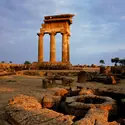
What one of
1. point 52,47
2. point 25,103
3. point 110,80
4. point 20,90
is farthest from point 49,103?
point 52,47

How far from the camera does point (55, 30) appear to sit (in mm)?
37031

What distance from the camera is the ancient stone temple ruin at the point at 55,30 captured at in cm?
3647

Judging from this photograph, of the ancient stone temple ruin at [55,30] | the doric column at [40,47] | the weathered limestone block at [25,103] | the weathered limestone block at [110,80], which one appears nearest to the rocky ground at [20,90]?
the weathered limestone block at [25,103]

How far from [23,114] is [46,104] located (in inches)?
82.5

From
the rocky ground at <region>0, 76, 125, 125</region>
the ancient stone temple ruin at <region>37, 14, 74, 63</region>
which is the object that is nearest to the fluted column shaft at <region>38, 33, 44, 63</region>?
the ancient stone temple ruin at <region>37, 14, 74, 63</region>

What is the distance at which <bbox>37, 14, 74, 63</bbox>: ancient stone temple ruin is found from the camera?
36469 millimetres

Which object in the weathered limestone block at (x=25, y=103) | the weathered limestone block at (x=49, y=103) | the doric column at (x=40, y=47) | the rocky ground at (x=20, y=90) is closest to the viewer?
the weathered limestone block at (x=25, y=103)

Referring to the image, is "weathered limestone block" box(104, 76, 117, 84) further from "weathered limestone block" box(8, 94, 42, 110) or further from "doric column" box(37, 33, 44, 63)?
"doric column" box(37, 33, 44, 63)

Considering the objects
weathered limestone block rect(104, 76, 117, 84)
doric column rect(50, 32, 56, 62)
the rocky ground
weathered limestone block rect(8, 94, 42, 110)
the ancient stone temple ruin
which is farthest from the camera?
doric column rect(50, 32, 56, 62)

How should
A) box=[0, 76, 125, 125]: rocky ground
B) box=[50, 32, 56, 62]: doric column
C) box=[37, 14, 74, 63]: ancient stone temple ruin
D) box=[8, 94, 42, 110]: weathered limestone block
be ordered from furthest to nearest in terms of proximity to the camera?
box=[50, 32, 56, 62]: doric column, box=[37, 14, 74, 63]: ancient stone temple ruin, box=[0, 76, 125, 125]: rocky ground, box=[8, 94, 42, 110]: weathered limestone block

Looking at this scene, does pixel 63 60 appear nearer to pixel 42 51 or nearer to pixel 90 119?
pixel 42 51

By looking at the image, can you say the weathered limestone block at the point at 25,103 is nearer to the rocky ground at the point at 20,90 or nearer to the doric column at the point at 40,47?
the rocky ground at the point at 20,90

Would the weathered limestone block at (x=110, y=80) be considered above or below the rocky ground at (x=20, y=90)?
above

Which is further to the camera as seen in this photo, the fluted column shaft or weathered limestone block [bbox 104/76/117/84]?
the fluted column shaft
